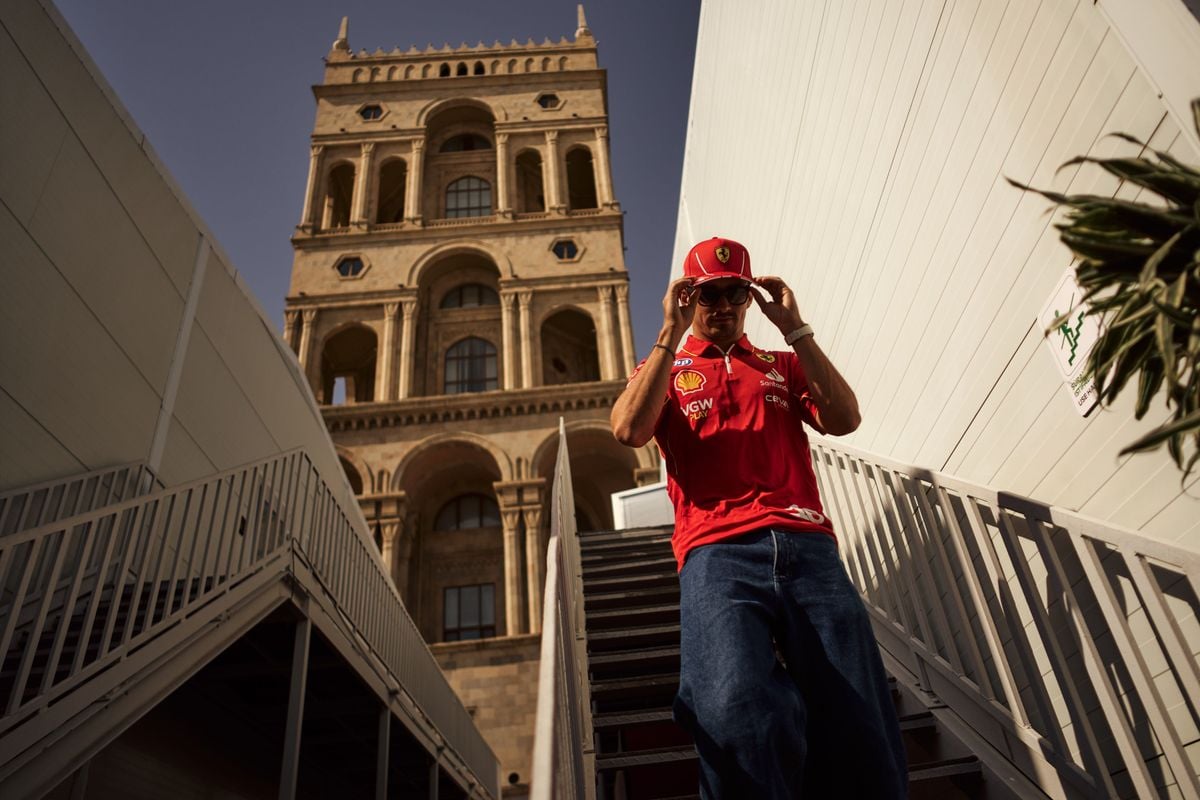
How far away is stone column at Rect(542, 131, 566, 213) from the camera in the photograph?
27703 mm

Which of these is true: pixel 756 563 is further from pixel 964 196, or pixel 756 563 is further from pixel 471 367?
pixel 471 367

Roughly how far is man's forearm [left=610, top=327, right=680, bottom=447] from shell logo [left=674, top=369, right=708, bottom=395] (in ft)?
0.60

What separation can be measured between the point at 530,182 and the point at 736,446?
30782 millimetres

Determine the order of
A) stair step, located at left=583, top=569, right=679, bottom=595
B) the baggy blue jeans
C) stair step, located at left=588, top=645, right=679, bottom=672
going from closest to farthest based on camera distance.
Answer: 1. the baggy blue jeans
2. stair step, located at left=588, top=645, right=679, bottom=672
3. stair step, located at left=583, top=569, right=679, bottom=595

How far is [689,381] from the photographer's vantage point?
2512mm

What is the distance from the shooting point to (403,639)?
9.87m

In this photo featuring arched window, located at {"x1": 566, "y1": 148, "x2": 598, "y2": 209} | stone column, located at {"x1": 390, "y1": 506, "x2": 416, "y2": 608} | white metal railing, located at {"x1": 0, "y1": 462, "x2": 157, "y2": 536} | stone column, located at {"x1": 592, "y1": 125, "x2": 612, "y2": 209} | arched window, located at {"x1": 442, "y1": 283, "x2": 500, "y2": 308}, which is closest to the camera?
white metal railing, located at {"x1": 0, "y1": 462, "x2": 157, "y2": 536}

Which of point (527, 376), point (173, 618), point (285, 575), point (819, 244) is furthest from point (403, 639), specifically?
point (527, 376)

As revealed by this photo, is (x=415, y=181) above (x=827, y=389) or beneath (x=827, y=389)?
above

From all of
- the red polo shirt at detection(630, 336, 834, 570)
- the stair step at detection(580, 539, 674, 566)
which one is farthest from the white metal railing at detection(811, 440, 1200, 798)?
the stair step at detection(580, 539, 674, 566)

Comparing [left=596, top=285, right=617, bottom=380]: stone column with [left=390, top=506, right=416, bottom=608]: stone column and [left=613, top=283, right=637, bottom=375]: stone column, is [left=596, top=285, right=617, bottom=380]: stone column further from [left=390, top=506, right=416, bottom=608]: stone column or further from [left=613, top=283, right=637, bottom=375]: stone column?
[left=390, top=506, right=416, bottom=608]: stone column

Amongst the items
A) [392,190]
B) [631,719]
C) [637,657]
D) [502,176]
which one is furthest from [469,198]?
[631,719]

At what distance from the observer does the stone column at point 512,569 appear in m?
19.6

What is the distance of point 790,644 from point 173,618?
3857mm
